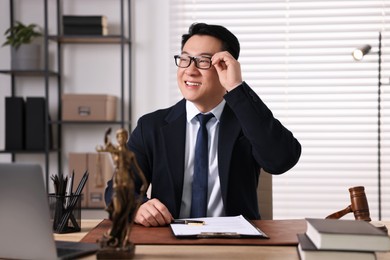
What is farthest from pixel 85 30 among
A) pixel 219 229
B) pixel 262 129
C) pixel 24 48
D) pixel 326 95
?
pixel 219 229

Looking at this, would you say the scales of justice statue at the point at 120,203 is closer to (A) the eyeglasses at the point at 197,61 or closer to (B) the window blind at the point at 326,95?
(A) the eyeglasses at the point at 197,61

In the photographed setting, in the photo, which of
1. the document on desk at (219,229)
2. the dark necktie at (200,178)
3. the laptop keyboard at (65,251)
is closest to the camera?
the laptop keyboard at (65,251)

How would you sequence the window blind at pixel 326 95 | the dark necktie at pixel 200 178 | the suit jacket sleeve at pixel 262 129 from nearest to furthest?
the suit jacket sleeve at pixel 262 129 → the dark necktie at pixel 200 178 → the window blind at pixel 326 95

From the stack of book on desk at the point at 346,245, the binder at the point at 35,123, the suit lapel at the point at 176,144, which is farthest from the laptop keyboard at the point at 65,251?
the binder at the point at 35,123

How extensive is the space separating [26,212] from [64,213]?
1.62 feet

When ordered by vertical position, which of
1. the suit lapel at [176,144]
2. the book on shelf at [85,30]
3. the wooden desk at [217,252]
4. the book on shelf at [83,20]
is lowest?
the wooden desk at [217,252]

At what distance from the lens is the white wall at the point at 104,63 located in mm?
4105

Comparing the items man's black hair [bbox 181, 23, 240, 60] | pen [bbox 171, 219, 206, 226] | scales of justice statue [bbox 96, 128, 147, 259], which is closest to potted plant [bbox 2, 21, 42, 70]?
man's black hair [bbox 181, 23, 240, 60]

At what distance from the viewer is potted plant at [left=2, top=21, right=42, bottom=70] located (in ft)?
13.0

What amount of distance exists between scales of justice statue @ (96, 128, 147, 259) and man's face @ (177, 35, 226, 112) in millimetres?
945

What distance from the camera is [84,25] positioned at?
3.92 metres

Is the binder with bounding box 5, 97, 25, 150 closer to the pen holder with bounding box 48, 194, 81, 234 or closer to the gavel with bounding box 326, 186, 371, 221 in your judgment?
the pen holder with bounding box 48, 194, 81, 234

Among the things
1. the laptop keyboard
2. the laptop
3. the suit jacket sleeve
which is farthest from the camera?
the suit jacket sleeve

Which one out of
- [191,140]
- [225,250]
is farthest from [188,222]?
[191,140]
